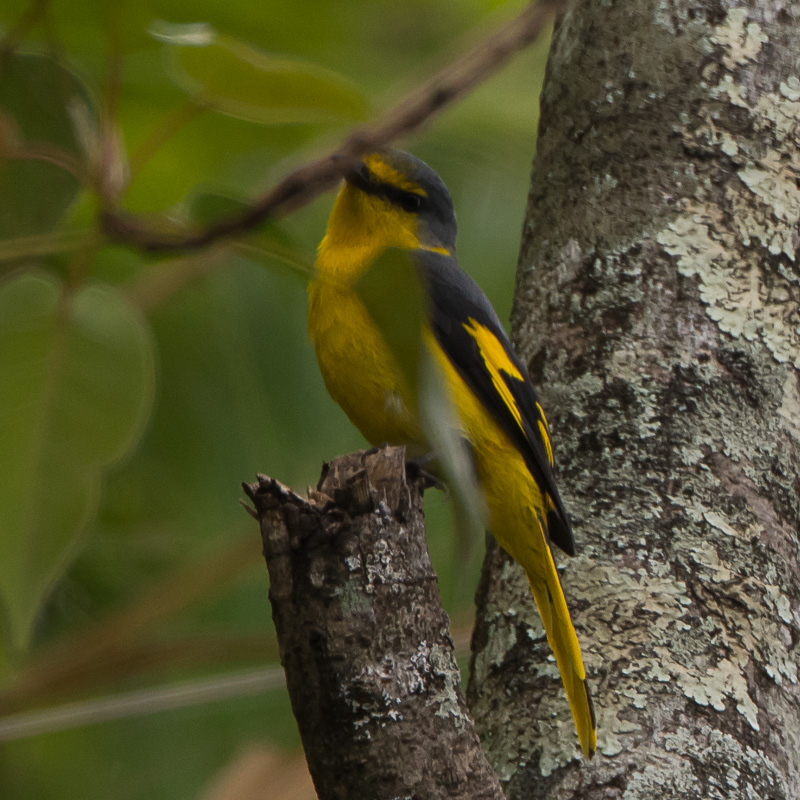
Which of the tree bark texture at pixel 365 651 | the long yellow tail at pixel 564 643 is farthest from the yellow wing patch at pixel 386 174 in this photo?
the tree bark texture at pixel 365 651

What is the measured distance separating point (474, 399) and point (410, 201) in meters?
0.83

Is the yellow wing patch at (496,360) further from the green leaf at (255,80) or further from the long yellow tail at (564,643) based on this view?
the green leaf at (255,80)

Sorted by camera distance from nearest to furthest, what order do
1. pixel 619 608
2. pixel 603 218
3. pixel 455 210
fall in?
pixel 619 608 < pixel 603 218 < pixel 455 210

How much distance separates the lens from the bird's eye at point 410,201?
309 cm

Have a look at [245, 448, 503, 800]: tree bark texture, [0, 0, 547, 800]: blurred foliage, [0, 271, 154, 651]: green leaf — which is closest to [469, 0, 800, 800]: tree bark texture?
[0, 0, 547, 800]: blurred foliage

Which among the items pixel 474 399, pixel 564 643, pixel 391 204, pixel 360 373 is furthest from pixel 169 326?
pixel 564 643

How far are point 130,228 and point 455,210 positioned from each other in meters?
2.70

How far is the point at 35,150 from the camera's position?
3.49 ft

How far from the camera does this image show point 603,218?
8.20 feet

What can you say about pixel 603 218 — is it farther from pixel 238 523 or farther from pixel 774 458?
pixel 238 523

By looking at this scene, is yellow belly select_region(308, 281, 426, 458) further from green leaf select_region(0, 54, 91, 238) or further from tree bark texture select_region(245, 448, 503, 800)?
green leaf select_region(0, 54, 91, 238)

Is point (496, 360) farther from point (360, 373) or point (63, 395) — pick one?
point (63, 395)

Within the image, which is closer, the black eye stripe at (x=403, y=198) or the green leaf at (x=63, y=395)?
the green leaf at (x=63, y=395)

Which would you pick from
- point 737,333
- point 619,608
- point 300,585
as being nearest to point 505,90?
point 737,333
